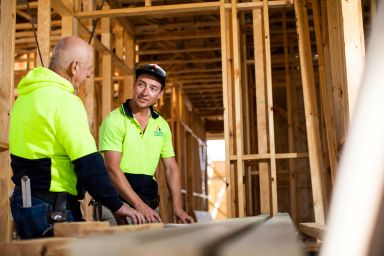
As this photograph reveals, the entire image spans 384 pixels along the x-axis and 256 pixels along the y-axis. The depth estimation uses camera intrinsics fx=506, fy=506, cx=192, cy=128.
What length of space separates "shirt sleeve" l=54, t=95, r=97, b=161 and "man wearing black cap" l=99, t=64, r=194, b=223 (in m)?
1.11

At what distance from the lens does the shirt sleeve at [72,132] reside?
7.96ft

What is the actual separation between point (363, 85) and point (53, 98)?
2004mm

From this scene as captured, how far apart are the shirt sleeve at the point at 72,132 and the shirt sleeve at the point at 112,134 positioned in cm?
121

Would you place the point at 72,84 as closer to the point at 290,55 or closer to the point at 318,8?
the point at 318,8

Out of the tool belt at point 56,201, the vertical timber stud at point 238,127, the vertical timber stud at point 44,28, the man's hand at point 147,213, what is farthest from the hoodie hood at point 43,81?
the vertical timber stud at point 238,127

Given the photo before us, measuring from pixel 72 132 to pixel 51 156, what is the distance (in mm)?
198

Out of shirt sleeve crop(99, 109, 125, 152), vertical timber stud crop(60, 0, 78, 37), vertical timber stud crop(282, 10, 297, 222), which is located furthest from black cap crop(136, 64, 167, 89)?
vertical timber stud crop(282, 10, 297, 222)

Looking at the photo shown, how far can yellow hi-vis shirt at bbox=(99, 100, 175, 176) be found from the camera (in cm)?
374

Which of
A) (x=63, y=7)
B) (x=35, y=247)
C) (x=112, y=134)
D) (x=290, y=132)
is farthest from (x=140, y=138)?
(x=290, y=132)

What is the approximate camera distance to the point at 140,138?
12.7 ft

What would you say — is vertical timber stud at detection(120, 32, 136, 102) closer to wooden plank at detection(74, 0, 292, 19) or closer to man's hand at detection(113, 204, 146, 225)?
wooden plank at detection(74, 0, 292, 19)

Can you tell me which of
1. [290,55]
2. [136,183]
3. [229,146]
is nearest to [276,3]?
[229,146]

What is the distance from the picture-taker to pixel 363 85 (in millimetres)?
681

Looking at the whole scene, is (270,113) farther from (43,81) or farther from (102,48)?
(43,81)
